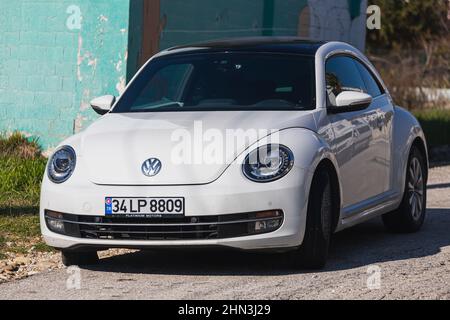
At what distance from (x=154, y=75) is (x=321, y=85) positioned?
135cm

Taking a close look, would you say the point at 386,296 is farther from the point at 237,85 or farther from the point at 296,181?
the point at 237,85

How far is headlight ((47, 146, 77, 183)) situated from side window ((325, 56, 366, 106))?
6.24 ft

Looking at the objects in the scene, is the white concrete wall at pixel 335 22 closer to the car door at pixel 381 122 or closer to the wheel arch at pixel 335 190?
the car door at pixel 381 122

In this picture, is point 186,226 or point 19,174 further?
point 19,174

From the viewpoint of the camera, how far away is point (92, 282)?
24.3 ft

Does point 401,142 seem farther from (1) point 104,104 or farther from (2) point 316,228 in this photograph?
(1) point 104,104

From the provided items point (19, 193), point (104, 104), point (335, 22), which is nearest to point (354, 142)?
point (104, 104)

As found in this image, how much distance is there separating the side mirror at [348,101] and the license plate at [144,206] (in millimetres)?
1561

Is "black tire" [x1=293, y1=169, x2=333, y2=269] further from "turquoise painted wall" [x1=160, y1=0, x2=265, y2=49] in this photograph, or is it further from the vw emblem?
"turquoise painted wall" [x1=160, y1=0, x2=265, y2=49]

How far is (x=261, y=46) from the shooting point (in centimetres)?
889

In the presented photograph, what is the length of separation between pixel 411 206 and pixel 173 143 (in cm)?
295

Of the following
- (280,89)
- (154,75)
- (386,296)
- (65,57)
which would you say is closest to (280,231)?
(386,296)

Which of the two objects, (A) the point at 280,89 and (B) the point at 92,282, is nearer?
(B) the point at 92,282

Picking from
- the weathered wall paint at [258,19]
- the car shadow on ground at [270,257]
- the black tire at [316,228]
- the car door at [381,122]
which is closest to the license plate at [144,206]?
the car shadow on ground at [270,257]
